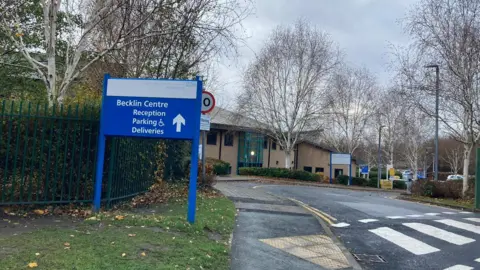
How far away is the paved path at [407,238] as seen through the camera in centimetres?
712

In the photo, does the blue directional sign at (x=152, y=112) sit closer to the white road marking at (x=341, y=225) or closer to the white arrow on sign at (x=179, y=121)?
the white arrow on sign at (x=179, y=121)

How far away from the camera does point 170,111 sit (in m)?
7.80

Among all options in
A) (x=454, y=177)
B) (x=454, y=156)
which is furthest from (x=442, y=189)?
(x=454, y=156)

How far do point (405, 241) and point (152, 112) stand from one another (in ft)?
19.0

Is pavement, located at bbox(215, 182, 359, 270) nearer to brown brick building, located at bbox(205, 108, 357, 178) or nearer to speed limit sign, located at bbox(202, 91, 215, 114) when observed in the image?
speed limit sign, located at bbox(202, 91, 215, 114)

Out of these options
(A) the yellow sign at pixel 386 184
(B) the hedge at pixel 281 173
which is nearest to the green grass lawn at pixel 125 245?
(B) the hedge at pixel 281 173

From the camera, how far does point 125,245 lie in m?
5.70

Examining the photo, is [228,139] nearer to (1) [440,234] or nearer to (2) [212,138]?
(2) [212,138]

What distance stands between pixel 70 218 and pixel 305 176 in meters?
30.1

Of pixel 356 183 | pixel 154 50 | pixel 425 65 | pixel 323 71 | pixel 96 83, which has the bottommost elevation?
pixel 356 183

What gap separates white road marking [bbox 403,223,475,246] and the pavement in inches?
98.6

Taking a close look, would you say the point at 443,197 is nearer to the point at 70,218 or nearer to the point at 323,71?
the point at 323,71

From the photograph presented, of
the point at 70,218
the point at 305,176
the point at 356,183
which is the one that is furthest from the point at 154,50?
the point at 356,183

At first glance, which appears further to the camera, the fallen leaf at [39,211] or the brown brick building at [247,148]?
the brown brick building at [247,148]
